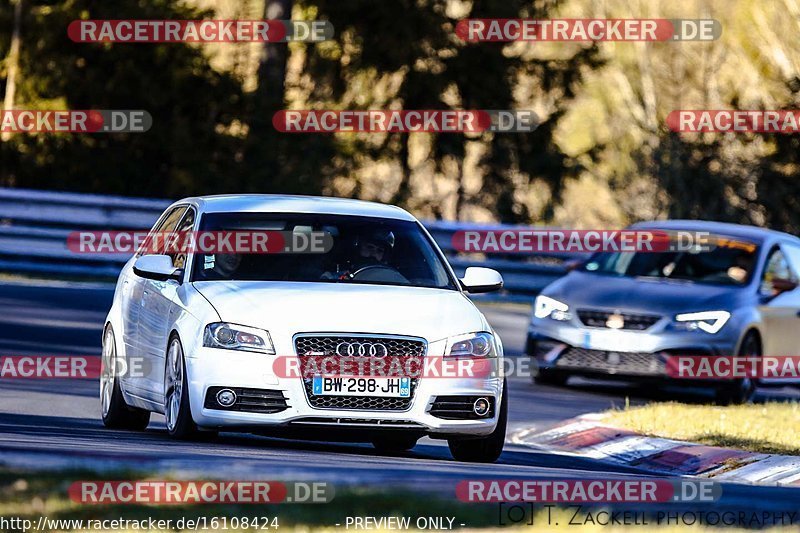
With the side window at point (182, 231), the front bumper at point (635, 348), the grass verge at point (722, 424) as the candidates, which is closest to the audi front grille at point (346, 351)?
the side window at point (182, 231)

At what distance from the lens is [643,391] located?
→ 64.9 ft

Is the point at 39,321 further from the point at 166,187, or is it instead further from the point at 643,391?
the point at 166,187

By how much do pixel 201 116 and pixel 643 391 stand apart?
13.3m

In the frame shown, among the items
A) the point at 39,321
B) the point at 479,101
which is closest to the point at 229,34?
the point at 479,101

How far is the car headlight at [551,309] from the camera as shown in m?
18.3

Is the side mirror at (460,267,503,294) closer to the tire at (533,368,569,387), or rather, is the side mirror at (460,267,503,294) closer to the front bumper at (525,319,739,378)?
the front bumper at (525,319,739,378)

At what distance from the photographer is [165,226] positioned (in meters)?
13.9

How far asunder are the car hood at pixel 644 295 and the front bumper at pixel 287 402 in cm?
688

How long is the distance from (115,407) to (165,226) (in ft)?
4.91
